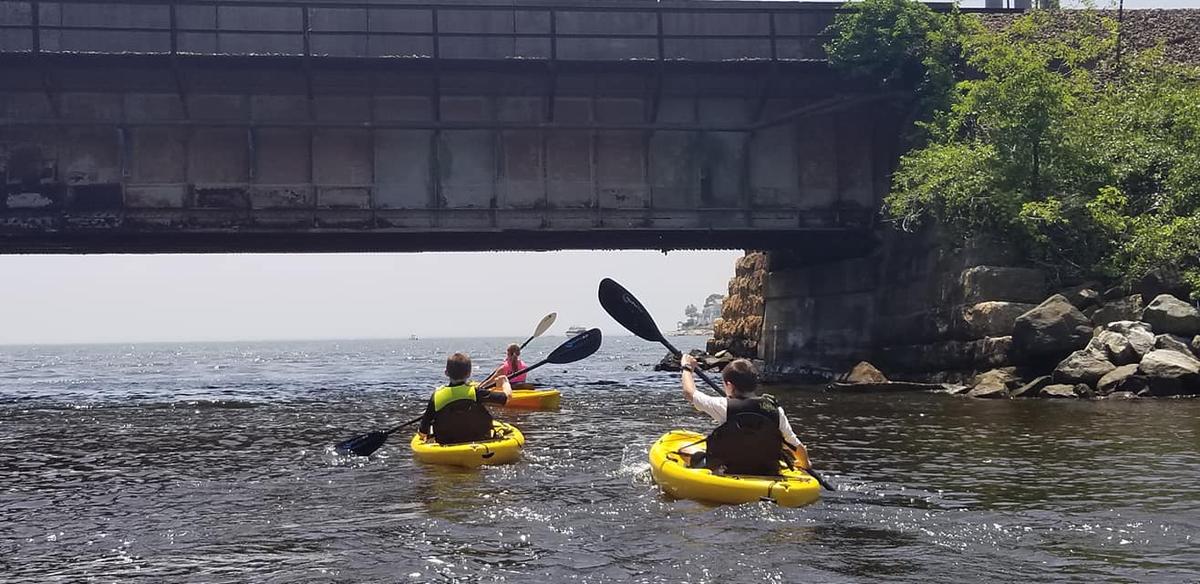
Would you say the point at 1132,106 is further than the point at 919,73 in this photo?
No

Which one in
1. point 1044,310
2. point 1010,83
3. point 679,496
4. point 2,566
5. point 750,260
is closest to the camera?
point 2,566

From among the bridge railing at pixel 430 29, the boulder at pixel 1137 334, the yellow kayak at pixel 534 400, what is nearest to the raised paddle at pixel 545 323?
the yellow kayak at pixel 534 400

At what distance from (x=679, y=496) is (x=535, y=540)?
218 centimetres

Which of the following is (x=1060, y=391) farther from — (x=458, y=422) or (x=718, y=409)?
(x=718, y=409)

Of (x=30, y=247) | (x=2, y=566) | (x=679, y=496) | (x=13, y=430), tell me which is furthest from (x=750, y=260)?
(x=2, y=566)

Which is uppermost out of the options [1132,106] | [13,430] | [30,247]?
[1132,106]

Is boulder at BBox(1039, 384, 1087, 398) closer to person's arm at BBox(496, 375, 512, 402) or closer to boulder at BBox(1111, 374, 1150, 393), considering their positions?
boulder at BBox(1111, 374, 1150, 393)

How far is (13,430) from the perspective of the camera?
822 inches

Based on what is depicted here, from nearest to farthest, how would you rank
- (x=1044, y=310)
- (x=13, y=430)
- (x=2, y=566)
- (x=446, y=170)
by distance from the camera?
(x=2, y=566) < (x=13, y=430) < (x=1044, y=310) < (x=446, y=170)

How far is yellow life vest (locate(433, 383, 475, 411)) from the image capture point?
13461mm

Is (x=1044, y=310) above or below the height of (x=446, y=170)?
below

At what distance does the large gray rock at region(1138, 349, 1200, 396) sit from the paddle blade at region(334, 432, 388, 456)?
1469cm

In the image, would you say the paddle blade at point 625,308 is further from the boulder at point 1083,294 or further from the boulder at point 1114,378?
the boulder at point 1083,294

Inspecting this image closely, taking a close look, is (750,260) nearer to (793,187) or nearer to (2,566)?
(793,187)
